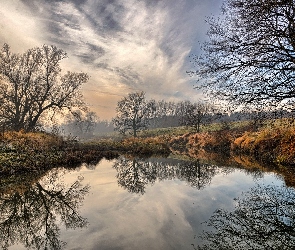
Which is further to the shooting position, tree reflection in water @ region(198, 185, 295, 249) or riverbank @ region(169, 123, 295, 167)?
riverbank @ region(169, 123, 295, 167)

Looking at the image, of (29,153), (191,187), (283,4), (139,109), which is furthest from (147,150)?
(139,109)

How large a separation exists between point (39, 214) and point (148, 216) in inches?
110

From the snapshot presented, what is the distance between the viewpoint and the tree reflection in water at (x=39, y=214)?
4.39 metres

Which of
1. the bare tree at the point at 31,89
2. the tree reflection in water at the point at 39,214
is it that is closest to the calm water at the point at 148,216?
the tree reflection in water at the point at 39,214

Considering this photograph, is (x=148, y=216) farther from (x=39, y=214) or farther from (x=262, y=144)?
(x=262, y=144)

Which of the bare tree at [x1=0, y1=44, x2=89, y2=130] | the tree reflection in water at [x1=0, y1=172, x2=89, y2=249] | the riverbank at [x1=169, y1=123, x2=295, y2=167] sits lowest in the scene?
the tree reflection in water at [x1=0, y1=172, x2=89, y2=249]

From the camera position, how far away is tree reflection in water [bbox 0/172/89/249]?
14.4 feet

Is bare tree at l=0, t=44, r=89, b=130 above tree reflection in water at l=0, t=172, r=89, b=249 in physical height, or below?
above

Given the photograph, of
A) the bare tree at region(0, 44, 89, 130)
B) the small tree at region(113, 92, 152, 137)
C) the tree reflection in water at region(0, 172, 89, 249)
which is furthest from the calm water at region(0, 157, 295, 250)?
the small tree at region(113, 92, 152, 137)

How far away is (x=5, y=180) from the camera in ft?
31.0

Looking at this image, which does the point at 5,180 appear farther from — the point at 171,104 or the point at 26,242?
the point at 171,104

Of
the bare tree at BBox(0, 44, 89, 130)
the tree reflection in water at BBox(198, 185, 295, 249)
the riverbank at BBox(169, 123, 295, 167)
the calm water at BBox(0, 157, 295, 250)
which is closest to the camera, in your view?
the tree reflection in water at BBox(198, 185, 295, 249)

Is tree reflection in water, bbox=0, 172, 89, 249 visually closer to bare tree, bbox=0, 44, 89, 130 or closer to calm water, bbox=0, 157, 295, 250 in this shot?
calm water, bbox=0, 157, 295, 250

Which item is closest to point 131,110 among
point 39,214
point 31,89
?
point 31,89
